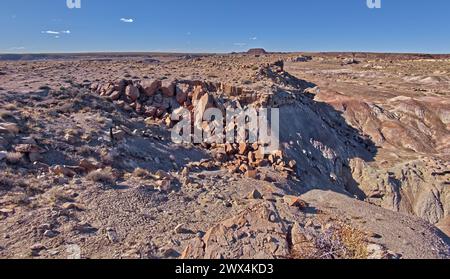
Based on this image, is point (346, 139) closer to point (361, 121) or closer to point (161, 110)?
point (361, 121)

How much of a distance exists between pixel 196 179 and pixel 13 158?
15.5 ft

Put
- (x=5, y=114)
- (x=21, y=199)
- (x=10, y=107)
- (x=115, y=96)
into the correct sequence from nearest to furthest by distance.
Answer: (x=21, y=199)
(x=5, y=114)
(x=10, y=107)
(x=115, y=96)

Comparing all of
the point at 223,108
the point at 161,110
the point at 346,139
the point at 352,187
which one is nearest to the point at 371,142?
the point at 346,139

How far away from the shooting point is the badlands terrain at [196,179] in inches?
246

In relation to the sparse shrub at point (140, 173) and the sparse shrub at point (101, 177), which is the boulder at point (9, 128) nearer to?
the sparse shrub at point (101, 177)

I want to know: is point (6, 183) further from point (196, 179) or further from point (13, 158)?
point (196, 179)

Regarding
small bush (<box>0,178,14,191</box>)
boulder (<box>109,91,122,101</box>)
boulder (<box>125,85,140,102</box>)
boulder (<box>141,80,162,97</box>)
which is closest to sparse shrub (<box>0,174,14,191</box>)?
small bush (<box>0,178,14,191</box>)

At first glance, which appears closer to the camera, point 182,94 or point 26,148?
point 26,148

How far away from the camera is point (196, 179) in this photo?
1007 cm

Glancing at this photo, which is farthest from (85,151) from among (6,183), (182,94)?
(182,94)

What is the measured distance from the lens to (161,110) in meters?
15.6

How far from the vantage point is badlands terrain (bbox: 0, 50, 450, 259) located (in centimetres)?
626

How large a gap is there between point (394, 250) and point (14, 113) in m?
11.9

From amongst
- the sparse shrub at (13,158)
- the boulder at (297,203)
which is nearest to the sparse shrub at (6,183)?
the sparse shrub at (13,158)
